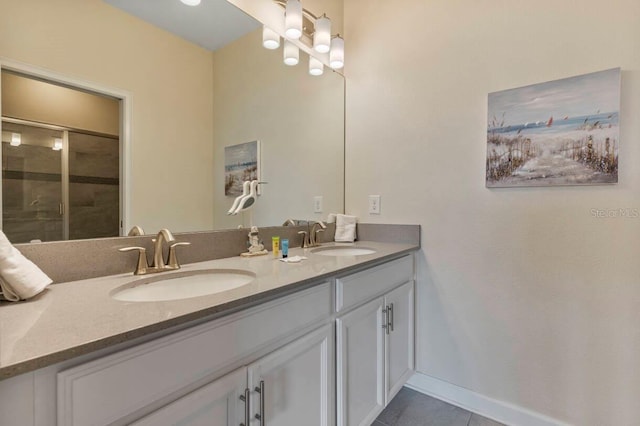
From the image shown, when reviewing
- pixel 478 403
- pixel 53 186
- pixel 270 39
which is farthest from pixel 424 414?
pixel 270 39

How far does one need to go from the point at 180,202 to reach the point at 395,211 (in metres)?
1.20

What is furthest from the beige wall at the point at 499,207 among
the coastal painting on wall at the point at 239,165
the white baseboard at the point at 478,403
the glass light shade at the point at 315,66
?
the coastal painting on wall at the point at 239,165

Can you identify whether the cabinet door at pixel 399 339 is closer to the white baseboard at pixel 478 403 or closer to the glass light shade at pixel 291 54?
the white baseboard at pixel 478 403

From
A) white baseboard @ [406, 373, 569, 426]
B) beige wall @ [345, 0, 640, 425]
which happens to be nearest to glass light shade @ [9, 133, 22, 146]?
beige wall @ [345, 0, 640, 425]

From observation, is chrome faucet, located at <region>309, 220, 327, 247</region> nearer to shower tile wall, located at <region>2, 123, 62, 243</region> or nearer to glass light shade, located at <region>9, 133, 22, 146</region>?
shower tile wall, located at <region>2, 123, 62, 243</region>

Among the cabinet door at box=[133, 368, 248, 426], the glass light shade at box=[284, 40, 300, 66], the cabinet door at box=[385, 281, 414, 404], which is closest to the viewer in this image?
the cabinet door at box=[133, 368, 248, 426]

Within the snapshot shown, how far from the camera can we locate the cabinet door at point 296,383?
0.82m

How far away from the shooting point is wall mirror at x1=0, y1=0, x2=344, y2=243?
92 cm

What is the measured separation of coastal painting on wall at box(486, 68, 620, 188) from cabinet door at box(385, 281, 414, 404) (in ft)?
2.41

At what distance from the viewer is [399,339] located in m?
1.58

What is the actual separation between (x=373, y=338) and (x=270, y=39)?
1.58m

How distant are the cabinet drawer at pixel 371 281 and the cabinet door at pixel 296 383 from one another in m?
0.14

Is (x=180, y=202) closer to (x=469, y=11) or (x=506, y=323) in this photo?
(x=506, y=323)

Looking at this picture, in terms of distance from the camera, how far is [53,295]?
0.77 metres
